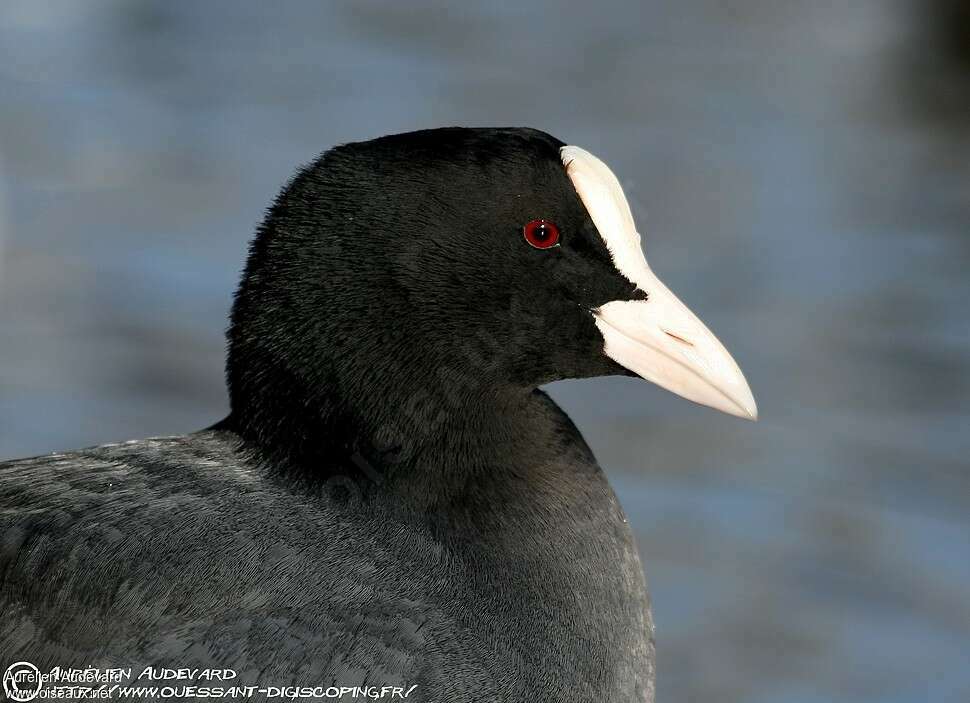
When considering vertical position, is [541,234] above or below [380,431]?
above

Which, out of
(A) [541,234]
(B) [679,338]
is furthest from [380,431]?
(B) [679,338]

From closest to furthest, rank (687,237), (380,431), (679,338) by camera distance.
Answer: (380,431)
(679,338)
(687,237)

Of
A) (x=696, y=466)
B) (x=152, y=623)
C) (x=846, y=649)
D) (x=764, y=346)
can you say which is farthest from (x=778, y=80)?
(x=152, y=623)

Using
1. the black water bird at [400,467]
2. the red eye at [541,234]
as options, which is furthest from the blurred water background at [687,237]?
the red eye at [541,234]

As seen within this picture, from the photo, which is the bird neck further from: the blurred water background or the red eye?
the blurred water background

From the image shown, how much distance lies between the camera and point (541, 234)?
11.3 feet

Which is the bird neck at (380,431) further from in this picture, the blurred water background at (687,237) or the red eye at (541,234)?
the blurred water background at (687,237)

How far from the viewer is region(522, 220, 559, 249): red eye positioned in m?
3.43

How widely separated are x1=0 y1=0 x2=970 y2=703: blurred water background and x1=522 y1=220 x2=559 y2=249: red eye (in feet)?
7.12

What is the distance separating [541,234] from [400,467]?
0.48 meters

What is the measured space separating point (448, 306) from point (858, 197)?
4.91 meters

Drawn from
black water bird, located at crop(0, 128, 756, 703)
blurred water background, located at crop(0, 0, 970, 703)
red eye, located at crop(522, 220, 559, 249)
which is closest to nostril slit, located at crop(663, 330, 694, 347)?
black water bird, located at crop(0, 128, 756, 703)

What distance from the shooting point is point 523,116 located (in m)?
8.39

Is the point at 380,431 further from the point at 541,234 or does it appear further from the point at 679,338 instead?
the point at 679,338
